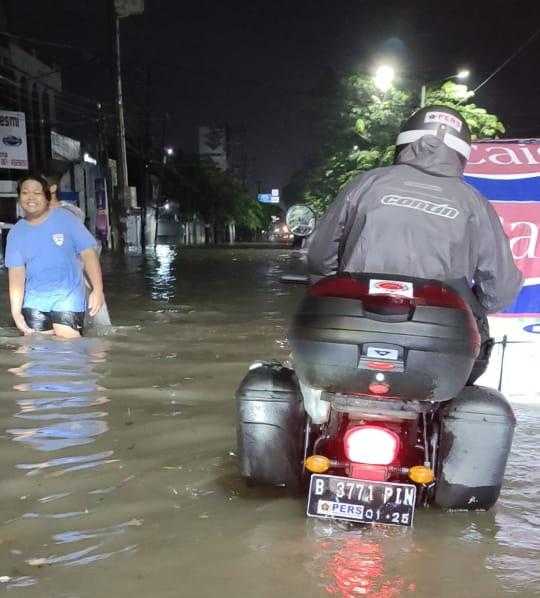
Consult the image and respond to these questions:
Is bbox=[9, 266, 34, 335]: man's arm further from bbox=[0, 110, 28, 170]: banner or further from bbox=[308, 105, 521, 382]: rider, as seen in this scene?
bbox=[0, 110, 28, 170]: banner

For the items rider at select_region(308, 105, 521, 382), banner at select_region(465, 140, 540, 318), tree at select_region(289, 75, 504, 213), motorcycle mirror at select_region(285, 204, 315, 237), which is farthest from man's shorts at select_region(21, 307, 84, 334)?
tree at select_region(289, 75, 504, 213)

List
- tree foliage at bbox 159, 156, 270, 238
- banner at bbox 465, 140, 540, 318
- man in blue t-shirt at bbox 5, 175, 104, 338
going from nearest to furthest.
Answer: banner at bbox 465, 140, 540, 318 → man in blue t-shirt at bbox 5, 175, 104, 338 → tree foliage at bbox 159, 156, 270, 238

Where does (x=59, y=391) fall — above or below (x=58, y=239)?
below

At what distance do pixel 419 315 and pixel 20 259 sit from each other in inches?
172

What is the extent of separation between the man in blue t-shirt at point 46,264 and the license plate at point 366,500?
3877mm

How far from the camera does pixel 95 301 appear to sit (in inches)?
240

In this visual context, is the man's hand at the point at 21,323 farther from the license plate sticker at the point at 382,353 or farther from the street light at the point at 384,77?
Result: the street light at the point at 384,77

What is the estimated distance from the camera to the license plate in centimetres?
240

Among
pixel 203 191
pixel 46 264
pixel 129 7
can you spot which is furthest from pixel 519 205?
pixel 203 191

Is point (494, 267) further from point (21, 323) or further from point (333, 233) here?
point (21, 323)

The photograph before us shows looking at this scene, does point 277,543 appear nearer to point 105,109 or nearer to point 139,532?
point 139,532

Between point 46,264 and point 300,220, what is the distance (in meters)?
2.68

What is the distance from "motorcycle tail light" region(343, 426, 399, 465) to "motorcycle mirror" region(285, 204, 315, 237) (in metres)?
1.51

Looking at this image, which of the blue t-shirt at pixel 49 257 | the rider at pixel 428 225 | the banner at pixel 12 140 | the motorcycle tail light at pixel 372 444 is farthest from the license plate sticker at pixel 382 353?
the banner at pixel 12 140
